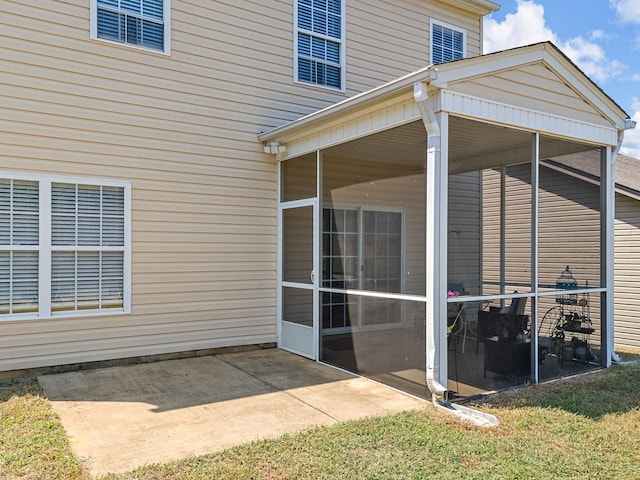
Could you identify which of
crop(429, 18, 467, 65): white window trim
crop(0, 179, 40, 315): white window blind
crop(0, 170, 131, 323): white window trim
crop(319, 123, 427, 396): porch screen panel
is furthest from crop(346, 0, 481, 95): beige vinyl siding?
crop(0, 179, 40, 315): white window blind

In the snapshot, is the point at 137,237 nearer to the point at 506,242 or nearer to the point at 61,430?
the point at 61,430

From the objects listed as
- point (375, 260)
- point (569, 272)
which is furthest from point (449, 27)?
point (375, 260)

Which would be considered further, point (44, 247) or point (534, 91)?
point (44, 247)

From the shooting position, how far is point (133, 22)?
6.19 m

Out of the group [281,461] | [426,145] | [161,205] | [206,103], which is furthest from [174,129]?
[281,461]

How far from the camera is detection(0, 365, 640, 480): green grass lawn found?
3.21 metres

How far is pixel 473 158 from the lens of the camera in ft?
19.1

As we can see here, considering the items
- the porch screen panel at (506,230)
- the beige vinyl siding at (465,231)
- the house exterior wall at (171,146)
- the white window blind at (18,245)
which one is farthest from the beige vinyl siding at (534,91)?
the white window blind at (18,245)

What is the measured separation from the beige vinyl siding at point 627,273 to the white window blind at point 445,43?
13.0ft

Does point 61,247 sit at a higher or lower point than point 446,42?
lower

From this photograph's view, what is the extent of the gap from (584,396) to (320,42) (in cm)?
609

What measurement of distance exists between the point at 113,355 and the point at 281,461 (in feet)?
11.4

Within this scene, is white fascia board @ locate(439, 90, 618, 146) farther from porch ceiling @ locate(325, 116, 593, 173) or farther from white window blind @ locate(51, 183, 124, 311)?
white window blind @ locate(51, 183, 124, 311)

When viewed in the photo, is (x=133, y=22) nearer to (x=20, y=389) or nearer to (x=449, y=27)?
(x=20, y=389)
